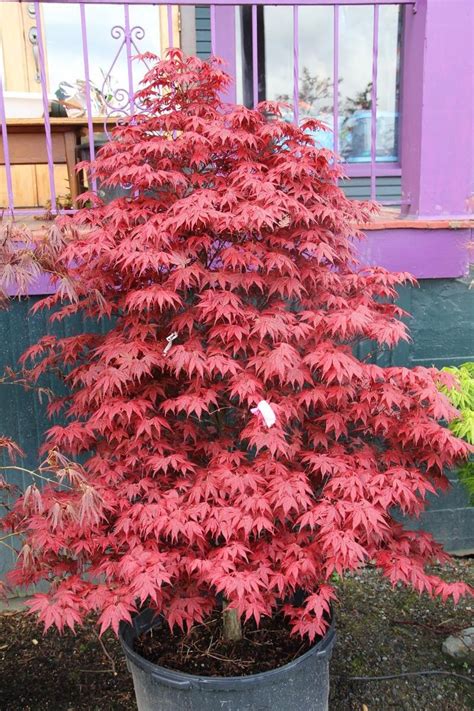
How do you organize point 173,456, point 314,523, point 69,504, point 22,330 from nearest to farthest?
point 69,504, point 314,523, point 173,456, point 22,330

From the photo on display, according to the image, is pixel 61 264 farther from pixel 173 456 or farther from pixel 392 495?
pixel 392 495

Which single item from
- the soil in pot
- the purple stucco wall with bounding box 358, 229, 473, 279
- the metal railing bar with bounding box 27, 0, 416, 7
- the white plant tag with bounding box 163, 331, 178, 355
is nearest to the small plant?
the purple stucco wall with bounding box 358, 229, 473, 279

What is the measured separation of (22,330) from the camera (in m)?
3.47

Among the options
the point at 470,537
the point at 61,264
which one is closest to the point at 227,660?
the point at 61,264

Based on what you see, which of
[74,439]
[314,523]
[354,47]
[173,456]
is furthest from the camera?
[354,47]

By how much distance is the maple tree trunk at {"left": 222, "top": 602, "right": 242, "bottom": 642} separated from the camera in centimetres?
272

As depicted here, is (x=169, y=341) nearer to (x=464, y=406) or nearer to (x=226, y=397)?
(x=226, y=397)

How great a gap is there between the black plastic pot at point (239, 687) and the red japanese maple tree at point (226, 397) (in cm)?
13

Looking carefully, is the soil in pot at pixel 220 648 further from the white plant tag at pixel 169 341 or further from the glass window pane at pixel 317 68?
the glass window pane at pixel 317 68

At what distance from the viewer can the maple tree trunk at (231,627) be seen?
2.72 metres

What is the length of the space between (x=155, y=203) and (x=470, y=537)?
2.83 meters

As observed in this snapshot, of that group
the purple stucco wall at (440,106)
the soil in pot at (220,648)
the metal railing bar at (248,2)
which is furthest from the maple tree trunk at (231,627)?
the metal railing bar at (248,2)

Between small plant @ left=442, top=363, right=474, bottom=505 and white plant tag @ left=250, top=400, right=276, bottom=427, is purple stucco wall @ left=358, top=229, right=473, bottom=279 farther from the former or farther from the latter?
white plant tag @ left=250, top=400, right=276, bottom=427

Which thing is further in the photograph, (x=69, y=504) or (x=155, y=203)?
(x=155, y=203)
